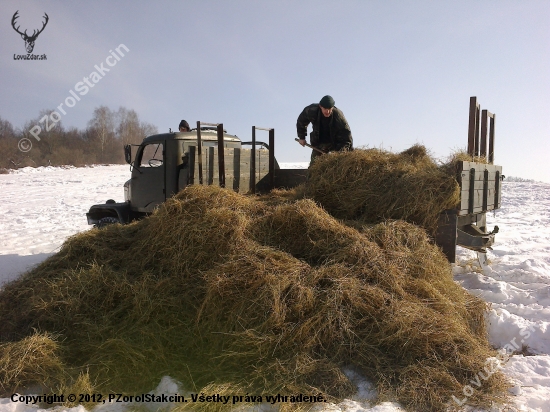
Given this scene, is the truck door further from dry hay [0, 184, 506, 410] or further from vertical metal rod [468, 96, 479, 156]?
vertical metal rod [468, 96, 479, 156]

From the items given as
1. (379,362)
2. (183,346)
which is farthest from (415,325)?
(183,346)

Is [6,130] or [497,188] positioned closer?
[497,188]

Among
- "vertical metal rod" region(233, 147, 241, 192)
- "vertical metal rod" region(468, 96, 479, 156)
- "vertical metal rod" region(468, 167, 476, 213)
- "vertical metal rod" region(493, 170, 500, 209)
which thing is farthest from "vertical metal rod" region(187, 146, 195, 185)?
"vertical metal rod" region(493, 170, 500, 209)

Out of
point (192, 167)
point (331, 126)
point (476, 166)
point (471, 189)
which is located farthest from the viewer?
point (331, 126)

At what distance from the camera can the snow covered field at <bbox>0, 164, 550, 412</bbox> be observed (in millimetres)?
3051

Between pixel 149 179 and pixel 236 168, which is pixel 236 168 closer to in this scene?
pixel 236 168

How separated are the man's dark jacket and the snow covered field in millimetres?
2898

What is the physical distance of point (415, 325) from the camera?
130 inches

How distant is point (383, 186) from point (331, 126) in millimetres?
2330

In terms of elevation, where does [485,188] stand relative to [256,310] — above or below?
above

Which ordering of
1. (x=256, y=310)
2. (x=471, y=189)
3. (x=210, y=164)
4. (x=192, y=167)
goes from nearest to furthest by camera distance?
(x=256, y=310)
(x=471, y=189)
(x=192, y=167)
(x=210, y=164)

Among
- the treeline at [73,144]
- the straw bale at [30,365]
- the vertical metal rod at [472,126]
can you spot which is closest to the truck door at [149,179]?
the straw bale at [30,365]

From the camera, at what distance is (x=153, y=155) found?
22.1 feet

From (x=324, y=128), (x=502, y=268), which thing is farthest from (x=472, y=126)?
(x=502, y=268)
